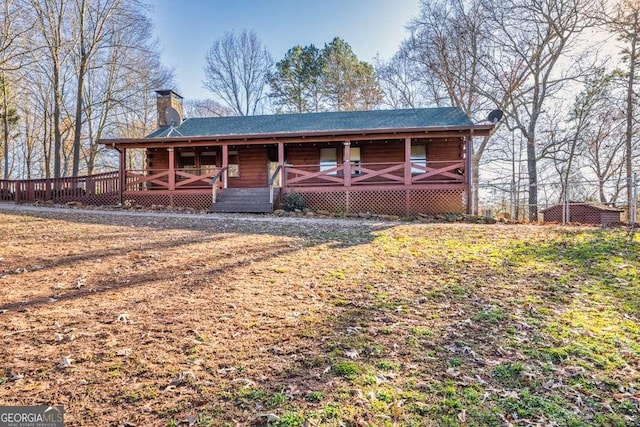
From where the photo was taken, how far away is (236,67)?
105 feet

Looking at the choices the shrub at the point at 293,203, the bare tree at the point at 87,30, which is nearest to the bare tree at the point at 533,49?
the shrub at the point at 293,203

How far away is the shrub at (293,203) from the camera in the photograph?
13141mm

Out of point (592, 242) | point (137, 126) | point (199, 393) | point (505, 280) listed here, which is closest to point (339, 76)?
point (137, 126)

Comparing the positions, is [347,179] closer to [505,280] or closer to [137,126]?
[505,280]

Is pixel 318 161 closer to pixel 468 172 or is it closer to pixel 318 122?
pixel 318 122

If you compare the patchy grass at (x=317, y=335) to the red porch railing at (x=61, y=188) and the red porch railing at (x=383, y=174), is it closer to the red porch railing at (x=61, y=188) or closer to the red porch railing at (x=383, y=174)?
the red porch railing at (x=383, y=174)

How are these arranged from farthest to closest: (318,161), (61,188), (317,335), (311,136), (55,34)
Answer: (55,34), (318,161), (61,188), (311,136), (317,335)

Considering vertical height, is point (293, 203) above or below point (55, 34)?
below

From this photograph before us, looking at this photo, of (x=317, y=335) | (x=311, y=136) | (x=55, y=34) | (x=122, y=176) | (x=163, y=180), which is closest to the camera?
(x=317, y=335)

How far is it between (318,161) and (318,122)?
2010mm

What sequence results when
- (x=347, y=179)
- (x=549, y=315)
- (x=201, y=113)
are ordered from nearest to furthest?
(x=549, y=315), (x=347, y=179), (x=201, y=113)

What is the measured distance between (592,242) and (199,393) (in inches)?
332

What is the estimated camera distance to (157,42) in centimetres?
2397

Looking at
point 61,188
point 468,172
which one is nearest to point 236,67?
point 61,188
